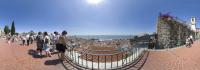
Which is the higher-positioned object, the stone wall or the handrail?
the stone wall

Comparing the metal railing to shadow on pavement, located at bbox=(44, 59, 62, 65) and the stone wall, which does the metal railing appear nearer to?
shadow on pavement, located at bbox=(44, 59, 62, 65)

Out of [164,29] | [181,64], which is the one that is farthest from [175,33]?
[181,64]

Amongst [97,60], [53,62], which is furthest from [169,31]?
[53,62]

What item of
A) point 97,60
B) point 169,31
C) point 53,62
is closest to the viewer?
point 53,62

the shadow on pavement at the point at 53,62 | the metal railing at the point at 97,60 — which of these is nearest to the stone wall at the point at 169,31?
the metal railing at the point at 97,60

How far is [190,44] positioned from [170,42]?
5364 millimetres

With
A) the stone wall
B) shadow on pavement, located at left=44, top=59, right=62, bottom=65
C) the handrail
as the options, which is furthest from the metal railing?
the stone wall

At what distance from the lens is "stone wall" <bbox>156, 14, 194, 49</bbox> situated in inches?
1075

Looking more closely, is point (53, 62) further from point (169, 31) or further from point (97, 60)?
point (169, 31)

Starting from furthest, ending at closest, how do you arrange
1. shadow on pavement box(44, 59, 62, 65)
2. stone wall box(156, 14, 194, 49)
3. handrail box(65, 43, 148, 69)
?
stone wall box(156, 14, 194, 49) < handrail box(65, 43, 148, 69) < shadow on pavement box(44, 59, 62, 65)

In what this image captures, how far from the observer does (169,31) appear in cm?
2773

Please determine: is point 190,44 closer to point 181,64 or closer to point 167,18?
point 167,18

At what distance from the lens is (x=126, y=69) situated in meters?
13.1

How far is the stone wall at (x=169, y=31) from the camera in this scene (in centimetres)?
2731
